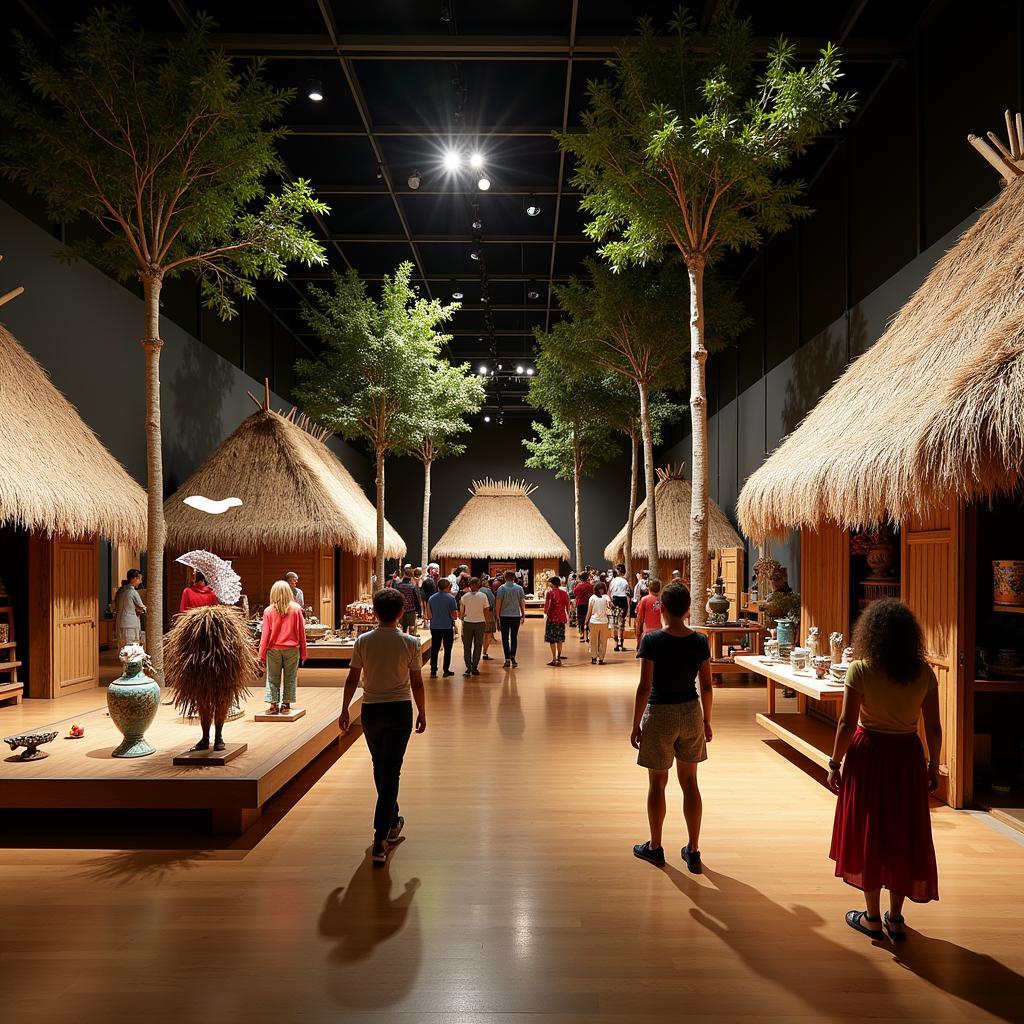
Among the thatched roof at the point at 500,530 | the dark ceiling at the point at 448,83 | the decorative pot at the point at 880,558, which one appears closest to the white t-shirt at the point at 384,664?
the decorative pot at the point at 880,558

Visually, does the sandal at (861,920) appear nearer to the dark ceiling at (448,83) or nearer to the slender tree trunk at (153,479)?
the slender tree trunk at (153,479)

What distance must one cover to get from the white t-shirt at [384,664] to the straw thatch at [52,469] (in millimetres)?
4941

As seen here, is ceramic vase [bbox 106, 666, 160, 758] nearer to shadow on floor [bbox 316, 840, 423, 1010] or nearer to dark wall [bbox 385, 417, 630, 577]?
shadow on floor [bbox 316, 840, 423, 1010]

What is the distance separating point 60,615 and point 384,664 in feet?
20.3

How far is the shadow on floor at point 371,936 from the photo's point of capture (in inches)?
112

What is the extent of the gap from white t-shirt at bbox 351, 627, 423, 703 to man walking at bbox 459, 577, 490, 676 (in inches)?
254

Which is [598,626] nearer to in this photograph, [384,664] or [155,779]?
[384,664]

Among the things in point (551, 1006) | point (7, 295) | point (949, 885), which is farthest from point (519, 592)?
point (551, 1006)

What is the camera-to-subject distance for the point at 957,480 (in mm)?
4309

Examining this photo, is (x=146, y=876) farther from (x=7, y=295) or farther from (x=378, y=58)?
(x=378, y=58)

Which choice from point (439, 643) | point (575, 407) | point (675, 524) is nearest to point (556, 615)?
point (439, 643)

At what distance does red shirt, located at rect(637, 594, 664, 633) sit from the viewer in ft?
31.9

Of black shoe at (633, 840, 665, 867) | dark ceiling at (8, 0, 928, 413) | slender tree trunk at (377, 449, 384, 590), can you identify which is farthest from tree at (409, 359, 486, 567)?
black shoe at (633, 840, 665, 867)

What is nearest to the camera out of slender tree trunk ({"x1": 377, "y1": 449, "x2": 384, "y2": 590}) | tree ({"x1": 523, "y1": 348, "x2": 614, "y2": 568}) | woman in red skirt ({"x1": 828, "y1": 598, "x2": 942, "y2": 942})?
woman in red skirt ({"x1": 828, "y1": 598, "x2": 942, "y2": 942})
